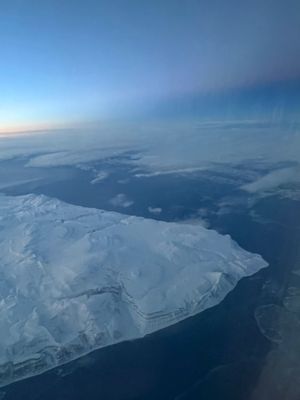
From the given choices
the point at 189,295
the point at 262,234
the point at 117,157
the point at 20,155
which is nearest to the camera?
the point at 189,295

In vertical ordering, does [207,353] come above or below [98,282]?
below

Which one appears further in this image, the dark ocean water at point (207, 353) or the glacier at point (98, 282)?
the glacier at point (98, 282)

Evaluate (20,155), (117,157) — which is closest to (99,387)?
(117,157)

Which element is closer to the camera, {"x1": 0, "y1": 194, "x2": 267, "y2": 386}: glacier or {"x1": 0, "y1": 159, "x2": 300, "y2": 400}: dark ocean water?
{"x1": 0, "y1": 159, "x2": 300, "y2": 400}: dark ocean water

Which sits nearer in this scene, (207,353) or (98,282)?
(207,353)

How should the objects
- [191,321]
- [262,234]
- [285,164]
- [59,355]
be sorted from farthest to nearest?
[285,164] < [262,234] < [191,321] < [59,355]

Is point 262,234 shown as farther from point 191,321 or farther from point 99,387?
point 99,387

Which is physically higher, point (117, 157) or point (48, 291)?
point (48, 291)

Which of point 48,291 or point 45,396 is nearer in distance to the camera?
point 45,396
